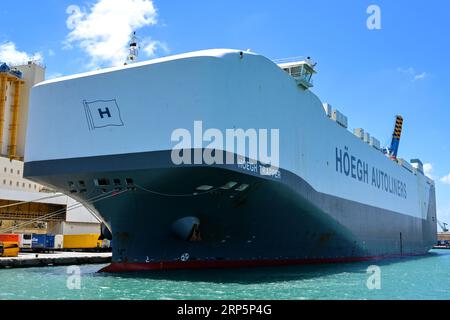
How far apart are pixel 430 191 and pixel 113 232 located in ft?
125

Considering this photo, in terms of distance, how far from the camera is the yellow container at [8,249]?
2299 centimetres

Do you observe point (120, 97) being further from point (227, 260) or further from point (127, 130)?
point (227, 260)

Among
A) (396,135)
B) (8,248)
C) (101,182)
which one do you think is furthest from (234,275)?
(396,135)

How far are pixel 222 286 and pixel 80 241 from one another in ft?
78.8

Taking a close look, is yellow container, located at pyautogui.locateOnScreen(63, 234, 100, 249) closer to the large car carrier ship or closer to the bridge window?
the large car carrier ship

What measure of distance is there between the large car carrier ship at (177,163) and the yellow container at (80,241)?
18934 mm

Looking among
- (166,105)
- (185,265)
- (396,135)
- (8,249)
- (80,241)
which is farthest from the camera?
(396,135)

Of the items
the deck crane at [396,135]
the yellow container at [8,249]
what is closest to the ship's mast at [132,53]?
the yellow container at [8,249]

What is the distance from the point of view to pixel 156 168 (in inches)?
516

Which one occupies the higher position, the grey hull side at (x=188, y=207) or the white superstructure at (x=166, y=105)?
the white superstructure at (x=166, y=105)

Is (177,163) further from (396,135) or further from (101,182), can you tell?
(396,135)

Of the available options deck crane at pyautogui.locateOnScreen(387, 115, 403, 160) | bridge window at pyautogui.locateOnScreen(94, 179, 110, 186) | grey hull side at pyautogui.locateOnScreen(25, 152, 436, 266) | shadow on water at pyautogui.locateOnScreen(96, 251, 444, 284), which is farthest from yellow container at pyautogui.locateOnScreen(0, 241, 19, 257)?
deck crane at pyautogui.locateOnScreen(387, 115, 403, 160)

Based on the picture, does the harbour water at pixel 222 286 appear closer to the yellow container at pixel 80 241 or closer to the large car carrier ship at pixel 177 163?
the large car carrier ship at pixel 177 163

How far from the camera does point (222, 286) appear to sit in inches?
468
